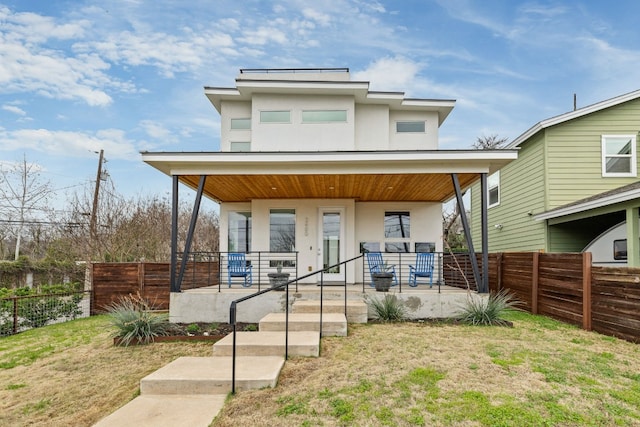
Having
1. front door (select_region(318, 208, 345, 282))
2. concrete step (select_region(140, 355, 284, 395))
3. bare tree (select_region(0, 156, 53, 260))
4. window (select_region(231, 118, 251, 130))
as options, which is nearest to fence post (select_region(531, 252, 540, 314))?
front door (select_region(318, 208, 345, 282))

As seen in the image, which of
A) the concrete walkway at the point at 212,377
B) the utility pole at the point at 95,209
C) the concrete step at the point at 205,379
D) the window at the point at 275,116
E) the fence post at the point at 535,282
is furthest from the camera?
the utility pole at the point at 95,209

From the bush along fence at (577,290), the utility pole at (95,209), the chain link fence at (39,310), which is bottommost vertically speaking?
the chain link fence at (39,310)

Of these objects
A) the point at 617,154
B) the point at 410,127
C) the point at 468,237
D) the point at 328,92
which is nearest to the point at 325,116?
the point at 328,92

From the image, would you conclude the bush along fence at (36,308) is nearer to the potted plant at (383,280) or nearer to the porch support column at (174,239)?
the porch support column at (174,239)

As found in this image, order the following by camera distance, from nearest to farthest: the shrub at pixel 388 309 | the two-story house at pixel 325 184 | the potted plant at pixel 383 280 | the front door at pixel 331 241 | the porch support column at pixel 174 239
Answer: the shrub at pixel 388 309, the porch support column at pixel 174 239, the potted plant at pixel 383 280, the two-story house at pixel 325 184, the front door at pixel 331 241

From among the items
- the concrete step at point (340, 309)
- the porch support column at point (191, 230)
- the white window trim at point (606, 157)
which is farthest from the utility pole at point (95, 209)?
the white window trim at point (606, 157)

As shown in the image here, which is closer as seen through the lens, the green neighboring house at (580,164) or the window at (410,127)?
the green neighboring house at (580,164)

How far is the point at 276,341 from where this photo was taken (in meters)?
5.02

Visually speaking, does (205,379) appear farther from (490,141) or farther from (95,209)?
(490,141)

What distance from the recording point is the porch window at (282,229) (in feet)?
33.8

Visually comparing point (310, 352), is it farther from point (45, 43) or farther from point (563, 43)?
point (563, 43)

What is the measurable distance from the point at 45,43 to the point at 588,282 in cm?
1618

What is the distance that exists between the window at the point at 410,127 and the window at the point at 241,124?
4619mm

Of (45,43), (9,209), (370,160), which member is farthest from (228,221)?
(9,209)
